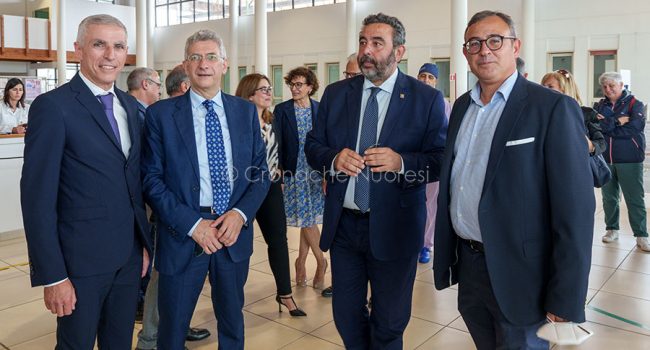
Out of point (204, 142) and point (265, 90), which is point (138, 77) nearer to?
point (265, 90)

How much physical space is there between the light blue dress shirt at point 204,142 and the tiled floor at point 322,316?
4.47 ft

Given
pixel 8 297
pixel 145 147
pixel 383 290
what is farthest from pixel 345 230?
pixel 8 297

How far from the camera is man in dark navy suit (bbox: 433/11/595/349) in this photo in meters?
1.67

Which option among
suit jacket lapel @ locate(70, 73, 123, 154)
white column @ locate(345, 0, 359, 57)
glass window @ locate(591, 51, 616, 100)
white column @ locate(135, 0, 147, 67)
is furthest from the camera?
white column @ locate(135, 0, 147, 67)

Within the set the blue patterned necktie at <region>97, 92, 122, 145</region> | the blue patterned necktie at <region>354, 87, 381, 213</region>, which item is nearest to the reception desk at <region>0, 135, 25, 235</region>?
the blue patterned necktie at <region>97, 92, 122, 145</region>

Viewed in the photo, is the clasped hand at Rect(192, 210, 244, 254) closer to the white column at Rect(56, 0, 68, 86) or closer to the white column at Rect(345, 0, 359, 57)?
the white column at Rect(345, 0, 359, 57)

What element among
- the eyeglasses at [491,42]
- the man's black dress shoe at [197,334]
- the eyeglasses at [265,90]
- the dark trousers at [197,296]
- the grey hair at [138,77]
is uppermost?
the grey hair at [138,77]

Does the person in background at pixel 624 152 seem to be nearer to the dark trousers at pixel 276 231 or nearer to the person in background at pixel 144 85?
the dark trousers at pixel 276 231

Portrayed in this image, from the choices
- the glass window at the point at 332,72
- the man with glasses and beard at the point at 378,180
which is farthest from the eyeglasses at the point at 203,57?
the glass window at the point at 332,72

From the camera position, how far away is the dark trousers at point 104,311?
1.99 meters

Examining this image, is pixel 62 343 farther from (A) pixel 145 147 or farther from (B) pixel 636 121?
(B) pixel 636 121

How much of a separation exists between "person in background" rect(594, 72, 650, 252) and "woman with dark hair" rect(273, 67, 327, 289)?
3616mm

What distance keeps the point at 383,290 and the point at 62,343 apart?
54.4 inches

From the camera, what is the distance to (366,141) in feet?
8.04
